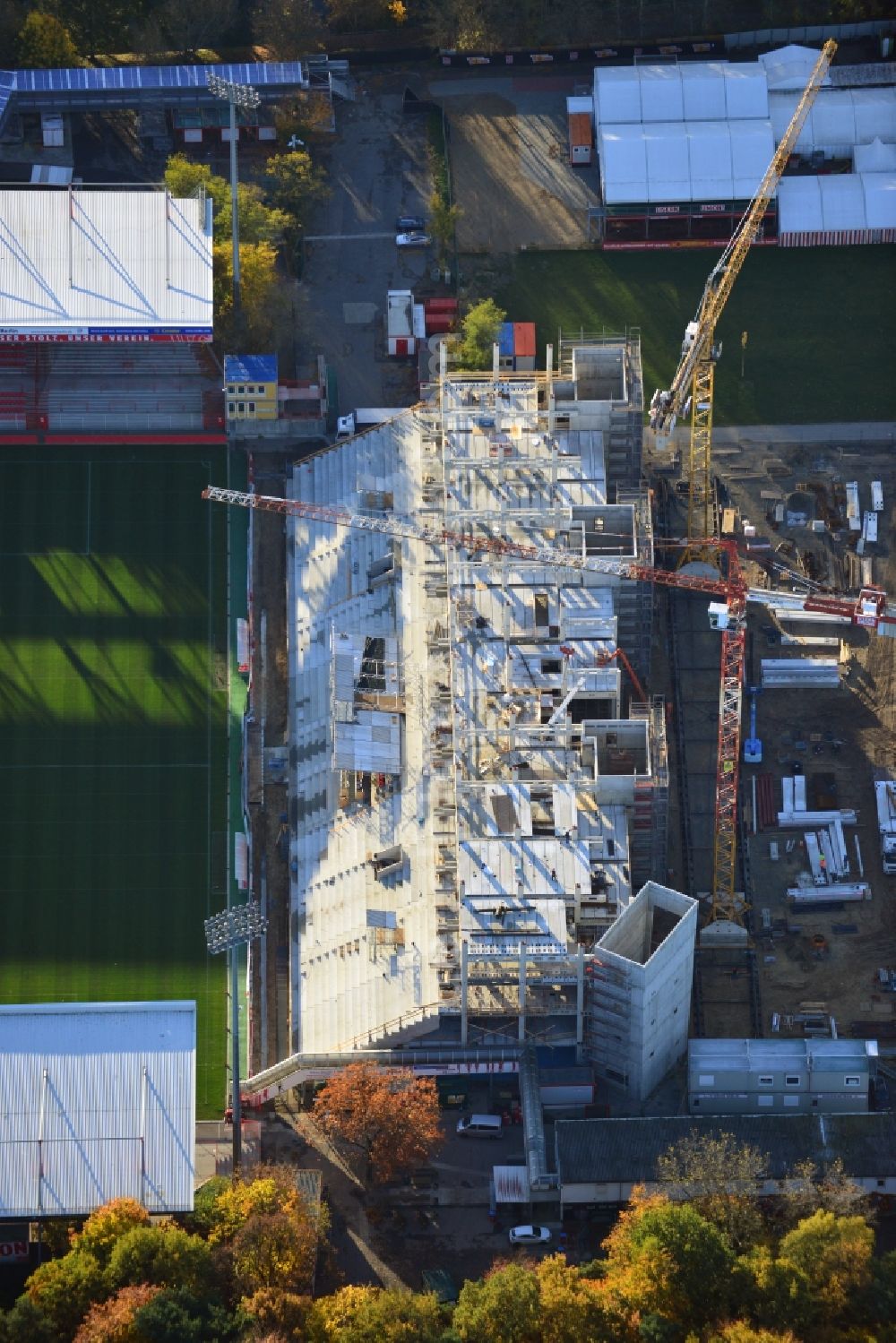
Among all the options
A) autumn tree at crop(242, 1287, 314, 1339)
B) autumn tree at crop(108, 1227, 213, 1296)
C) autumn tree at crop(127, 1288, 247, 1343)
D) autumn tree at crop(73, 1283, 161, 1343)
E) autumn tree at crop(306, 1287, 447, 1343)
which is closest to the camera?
autumn tree at crop(73, 1283, 161, 1343)

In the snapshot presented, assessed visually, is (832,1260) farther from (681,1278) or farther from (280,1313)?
(280,1313)

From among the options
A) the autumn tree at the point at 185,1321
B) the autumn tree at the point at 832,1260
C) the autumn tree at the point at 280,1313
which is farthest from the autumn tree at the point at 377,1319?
the autumn tree at the point at 832,1260

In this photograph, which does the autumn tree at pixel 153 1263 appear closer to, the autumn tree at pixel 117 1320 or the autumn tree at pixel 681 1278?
the autumn tree at pixel 117 1320

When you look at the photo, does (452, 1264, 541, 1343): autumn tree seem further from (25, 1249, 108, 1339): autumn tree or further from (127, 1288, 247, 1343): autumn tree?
(25, 1249, 108, 1339): autumn tree

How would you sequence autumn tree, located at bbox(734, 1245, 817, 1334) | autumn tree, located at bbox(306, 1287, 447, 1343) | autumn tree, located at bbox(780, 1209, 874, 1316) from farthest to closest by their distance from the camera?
autumn tree, located at bbox(780, 1209, 874, 1316), autumn tree, located at bbox(734, 1245, 817, 1334), autumn tree, located at bbox(306, 1287, 447, 1343)

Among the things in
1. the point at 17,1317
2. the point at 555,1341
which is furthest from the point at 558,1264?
the point at 17,1317

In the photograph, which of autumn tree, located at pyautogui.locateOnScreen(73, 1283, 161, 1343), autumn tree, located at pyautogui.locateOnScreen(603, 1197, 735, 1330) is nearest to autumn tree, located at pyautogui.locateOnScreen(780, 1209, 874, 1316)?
autumn tree, located at pyautogui.locateOnScreen(603, 1197, 735, 1330)
